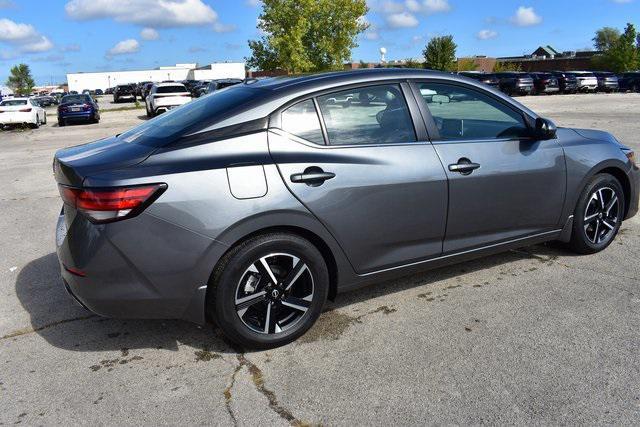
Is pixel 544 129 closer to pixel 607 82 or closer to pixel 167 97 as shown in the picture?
pixel 167 97

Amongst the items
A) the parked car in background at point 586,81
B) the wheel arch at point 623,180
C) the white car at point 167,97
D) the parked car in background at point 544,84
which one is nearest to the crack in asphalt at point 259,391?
the wheel arch at point 623,180

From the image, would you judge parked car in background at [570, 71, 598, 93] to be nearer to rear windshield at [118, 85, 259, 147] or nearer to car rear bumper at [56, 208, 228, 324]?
rear windshield at [118, 85, 259, 147]

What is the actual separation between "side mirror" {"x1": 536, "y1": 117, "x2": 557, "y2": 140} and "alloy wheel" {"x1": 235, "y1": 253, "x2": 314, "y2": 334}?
7.00 ft

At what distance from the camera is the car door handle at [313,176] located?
128 inches

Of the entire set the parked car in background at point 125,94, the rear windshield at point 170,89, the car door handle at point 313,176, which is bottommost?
the car door handle at point 313,176

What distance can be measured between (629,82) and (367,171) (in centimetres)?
4322

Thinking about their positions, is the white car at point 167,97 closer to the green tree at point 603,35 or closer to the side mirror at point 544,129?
the side mirror at point 544,129

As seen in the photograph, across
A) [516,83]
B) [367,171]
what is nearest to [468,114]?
[367,171]

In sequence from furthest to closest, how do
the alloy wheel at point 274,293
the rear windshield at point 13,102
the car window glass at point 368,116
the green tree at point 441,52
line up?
the green tree at point 441,52, the rear windshield at point 13,102, the car window glass at point 368,116, the alloy wheel at point 274,293

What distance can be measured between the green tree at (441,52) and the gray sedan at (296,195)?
5127 cm

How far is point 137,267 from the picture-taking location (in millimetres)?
2988

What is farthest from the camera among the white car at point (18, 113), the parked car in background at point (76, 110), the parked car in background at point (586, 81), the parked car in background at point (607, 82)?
the parked car in background at point (607, 82)

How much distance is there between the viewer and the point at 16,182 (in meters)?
9.53

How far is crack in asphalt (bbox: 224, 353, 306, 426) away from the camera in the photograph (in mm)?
2719
